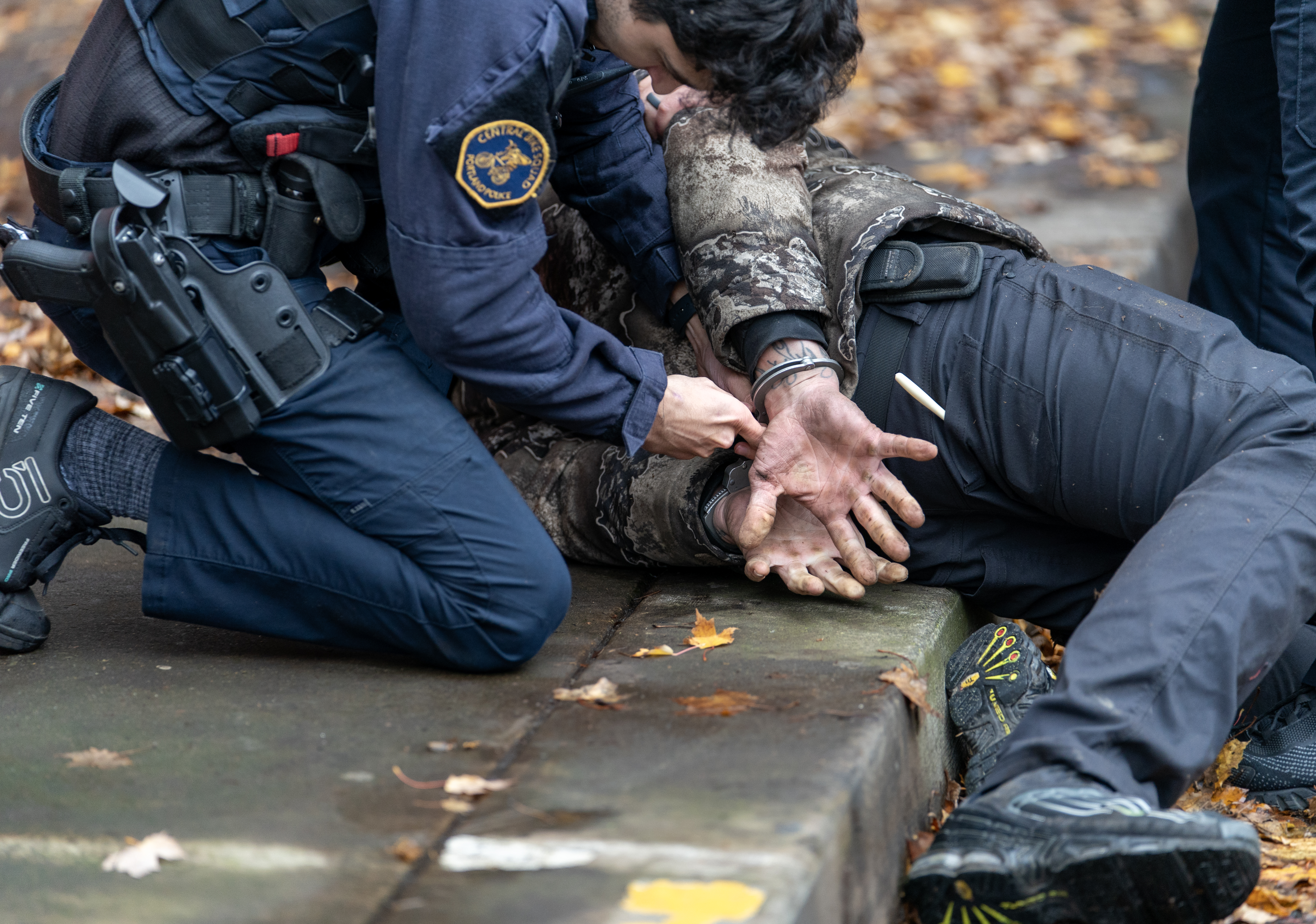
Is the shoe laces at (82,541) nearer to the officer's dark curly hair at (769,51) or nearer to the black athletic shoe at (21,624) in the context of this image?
the black athletic shoe at (21,624)

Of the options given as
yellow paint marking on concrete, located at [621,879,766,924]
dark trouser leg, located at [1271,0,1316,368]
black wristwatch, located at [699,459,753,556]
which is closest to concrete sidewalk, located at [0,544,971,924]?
yellow paint marking on concrete, located at [621,879,766,924]

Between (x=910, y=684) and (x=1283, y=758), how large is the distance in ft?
2.77

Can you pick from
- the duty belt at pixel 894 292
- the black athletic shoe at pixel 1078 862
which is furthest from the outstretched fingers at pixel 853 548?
the black athletic shoe at pixel 1078 862

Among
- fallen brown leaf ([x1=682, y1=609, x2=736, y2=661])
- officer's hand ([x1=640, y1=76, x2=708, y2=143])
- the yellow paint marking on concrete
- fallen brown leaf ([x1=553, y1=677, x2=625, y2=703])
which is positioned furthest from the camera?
officer's hand ([x1=640, y1=76, x2=708, y2=143])

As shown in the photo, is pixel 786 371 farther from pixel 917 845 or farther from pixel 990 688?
pixel 917 845

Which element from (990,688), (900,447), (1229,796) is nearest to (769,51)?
(900,447)

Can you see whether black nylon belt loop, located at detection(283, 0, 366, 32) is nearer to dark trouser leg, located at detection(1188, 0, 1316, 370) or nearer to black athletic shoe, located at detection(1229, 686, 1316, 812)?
black athletic shoe, located at detection(1229, 686, 1316, 812)

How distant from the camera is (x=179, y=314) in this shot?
2.04 meters

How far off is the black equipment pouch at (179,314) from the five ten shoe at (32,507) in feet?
0.79

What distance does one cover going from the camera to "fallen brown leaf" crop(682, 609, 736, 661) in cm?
225

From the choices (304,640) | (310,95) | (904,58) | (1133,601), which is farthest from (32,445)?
(904,58)

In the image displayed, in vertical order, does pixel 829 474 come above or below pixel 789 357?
below

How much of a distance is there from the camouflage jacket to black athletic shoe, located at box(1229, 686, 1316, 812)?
39.0 inches

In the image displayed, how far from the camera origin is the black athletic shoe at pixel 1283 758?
2.37 m
